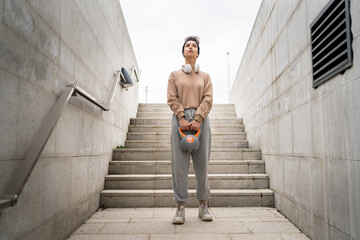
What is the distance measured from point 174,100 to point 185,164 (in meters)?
0.59

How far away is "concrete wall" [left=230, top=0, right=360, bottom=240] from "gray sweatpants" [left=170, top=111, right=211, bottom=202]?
2.58 ft

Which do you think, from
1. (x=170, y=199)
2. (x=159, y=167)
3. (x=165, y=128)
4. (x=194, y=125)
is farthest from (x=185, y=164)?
(x=165, y=128)

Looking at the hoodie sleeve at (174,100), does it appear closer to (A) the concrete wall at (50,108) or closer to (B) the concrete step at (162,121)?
(A) the concrete wall at (50,108)

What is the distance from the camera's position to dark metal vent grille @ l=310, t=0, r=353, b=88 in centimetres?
165

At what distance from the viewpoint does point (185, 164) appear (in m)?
2.63

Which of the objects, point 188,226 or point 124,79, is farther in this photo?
point 124,79

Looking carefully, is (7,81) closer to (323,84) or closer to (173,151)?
(173,151)

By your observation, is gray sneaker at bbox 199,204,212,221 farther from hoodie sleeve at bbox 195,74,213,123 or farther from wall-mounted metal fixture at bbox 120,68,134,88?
wall-mounted metal fixture at bbox 120,68,134,88

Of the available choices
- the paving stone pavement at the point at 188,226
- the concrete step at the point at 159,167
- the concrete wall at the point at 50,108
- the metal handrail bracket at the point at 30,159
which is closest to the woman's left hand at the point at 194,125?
the paving stone pavement at the point at 188,226

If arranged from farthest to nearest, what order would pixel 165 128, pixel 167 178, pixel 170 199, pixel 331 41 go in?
pixel 165 128 → pixel 167 178 → pixel 170 199 → pixel 331 41

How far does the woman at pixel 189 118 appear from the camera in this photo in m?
2.62

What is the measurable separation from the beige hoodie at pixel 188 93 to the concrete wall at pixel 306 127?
0.78 metres

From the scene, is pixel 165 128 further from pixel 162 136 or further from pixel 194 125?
pixel 194 125

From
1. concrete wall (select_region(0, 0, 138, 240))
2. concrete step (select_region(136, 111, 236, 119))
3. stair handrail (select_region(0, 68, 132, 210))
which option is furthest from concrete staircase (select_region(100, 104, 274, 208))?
stair handrail (select_region(0, 68, 132, 210))
